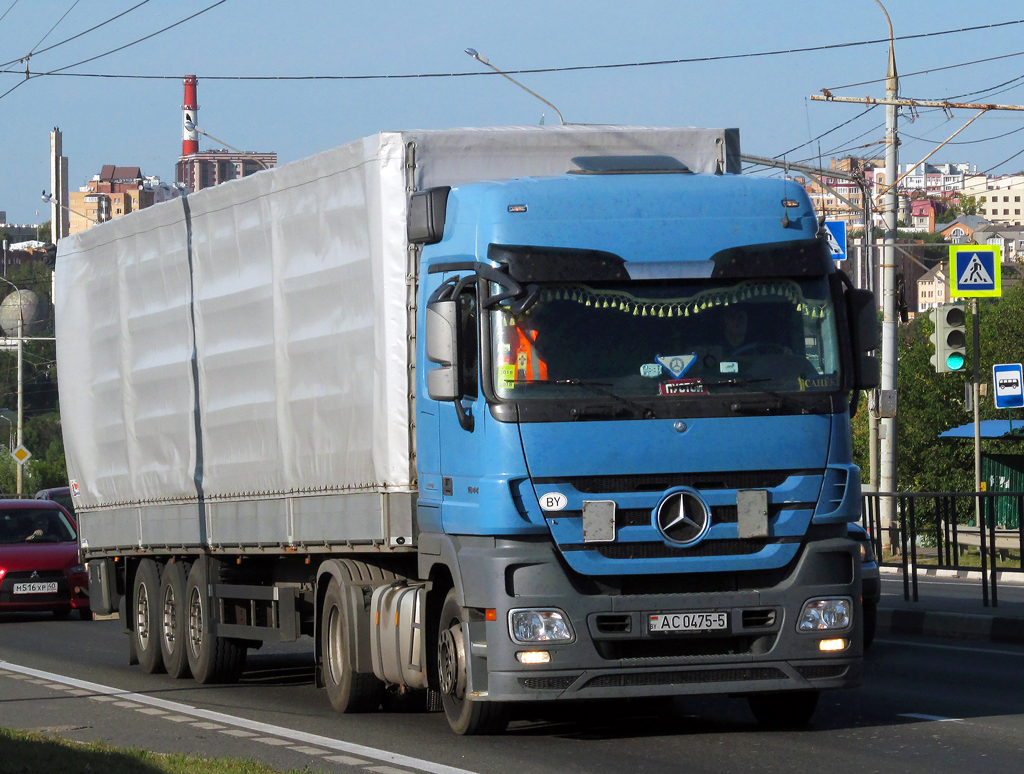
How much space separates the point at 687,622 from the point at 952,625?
25.1 ft

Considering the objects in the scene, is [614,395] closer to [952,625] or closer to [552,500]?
[552,500]

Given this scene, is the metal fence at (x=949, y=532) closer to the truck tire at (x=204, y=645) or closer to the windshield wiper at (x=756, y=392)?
the truck tire at (x=204, y=645)

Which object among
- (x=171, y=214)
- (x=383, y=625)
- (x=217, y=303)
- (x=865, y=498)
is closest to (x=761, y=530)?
(x=383, y=625)

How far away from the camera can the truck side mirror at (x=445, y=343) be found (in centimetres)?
879

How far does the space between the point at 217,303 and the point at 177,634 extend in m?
3.00

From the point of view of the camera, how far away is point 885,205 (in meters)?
30.2

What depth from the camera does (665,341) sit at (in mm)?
8891

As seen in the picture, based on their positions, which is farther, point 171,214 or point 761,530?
point 171,214

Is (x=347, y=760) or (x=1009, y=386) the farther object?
(x=1009, y=386)

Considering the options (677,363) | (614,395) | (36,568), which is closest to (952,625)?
(677,363)

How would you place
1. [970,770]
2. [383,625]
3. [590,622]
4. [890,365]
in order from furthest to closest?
[890,365]
[383,625]
[590,622]
[970,770]

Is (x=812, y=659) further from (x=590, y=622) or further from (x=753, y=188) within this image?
(x=753, y=188)

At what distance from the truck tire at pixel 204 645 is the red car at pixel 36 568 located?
818 cm

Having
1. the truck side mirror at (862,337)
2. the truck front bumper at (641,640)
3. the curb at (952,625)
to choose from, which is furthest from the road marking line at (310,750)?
the curb at (952,625)
